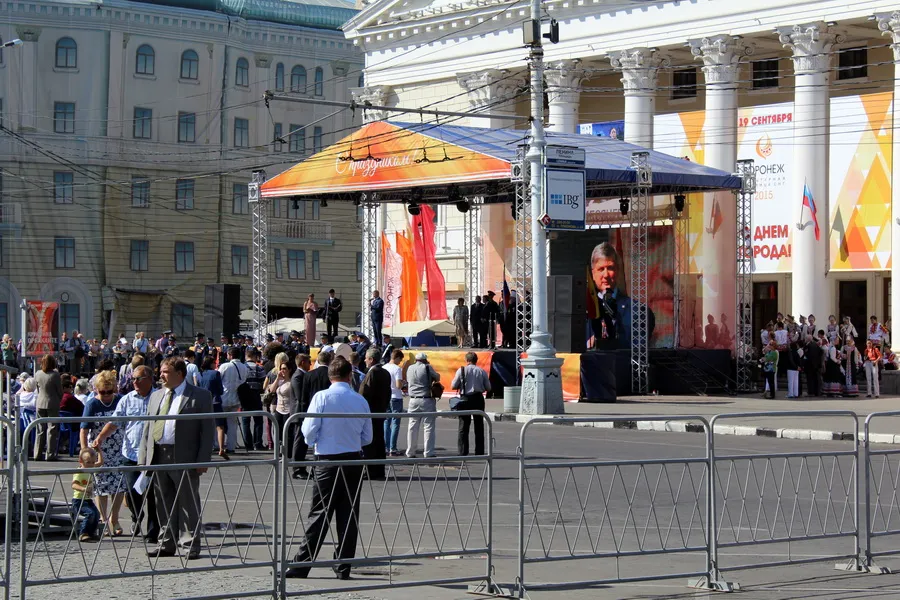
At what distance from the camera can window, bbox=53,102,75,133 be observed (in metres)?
63.4

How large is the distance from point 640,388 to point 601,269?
4.65 m

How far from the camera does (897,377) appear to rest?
125 feet

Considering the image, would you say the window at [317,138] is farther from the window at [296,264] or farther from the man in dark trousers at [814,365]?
the man in dark trousers at [814,365]

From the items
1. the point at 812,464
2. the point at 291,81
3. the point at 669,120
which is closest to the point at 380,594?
the point at 812,464

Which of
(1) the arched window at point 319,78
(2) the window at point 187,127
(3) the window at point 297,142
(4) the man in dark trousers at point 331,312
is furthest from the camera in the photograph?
(1) the arched window at point 319,78

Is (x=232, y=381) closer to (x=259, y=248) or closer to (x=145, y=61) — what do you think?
(x=259, y=248)

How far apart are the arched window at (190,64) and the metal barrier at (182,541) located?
5700cm

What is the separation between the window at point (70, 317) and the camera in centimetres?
6256

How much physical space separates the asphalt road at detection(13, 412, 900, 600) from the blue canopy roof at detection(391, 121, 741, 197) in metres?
21.8

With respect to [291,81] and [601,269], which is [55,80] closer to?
[291,81]

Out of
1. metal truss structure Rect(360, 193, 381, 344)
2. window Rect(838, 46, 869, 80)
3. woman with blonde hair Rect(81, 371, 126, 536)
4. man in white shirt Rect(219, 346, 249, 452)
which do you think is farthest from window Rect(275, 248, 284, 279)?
woman with blonde hair Rect(81, 371, 126, 536)

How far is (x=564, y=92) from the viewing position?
51.5m

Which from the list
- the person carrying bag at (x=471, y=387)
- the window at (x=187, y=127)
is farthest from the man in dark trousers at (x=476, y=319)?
the window at (x=187, y=127)

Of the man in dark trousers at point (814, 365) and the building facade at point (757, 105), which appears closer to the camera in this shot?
the man in dark trousers at point (814, 365)
